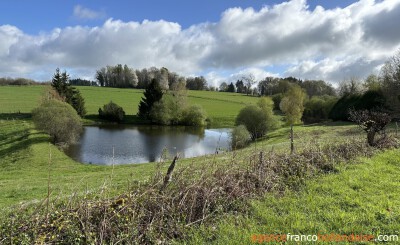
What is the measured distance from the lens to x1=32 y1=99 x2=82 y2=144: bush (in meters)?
34.7

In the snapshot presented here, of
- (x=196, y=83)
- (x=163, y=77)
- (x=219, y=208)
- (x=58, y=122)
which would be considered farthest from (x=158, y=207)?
(x=196, y=83)

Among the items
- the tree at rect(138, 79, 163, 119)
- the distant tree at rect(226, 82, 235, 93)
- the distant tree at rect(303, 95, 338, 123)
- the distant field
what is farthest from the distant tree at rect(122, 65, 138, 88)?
the distant tree at rect(303, 95, 338, 123)

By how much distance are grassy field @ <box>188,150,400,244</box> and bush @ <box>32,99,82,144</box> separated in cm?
3330

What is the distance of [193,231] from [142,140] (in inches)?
1536

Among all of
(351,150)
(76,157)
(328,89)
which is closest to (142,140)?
(76,157)

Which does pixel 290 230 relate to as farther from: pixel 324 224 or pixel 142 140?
pixel 142 140

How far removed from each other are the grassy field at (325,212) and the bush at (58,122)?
33.3 m

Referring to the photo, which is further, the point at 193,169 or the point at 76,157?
the point at 76,157

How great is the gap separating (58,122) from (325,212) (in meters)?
34.5

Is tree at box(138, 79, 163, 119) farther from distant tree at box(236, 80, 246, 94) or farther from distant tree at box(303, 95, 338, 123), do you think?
distant tree at box(236, 80, 246, 94)

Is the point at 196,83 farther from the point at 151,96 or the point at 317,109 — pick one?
the point at 317,109

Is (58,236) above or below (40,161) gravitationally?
above

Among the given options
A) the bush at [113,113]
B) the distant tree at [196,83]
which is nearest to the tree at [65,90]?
the bush at [113,113]

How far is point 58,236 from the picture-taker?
169 inches
